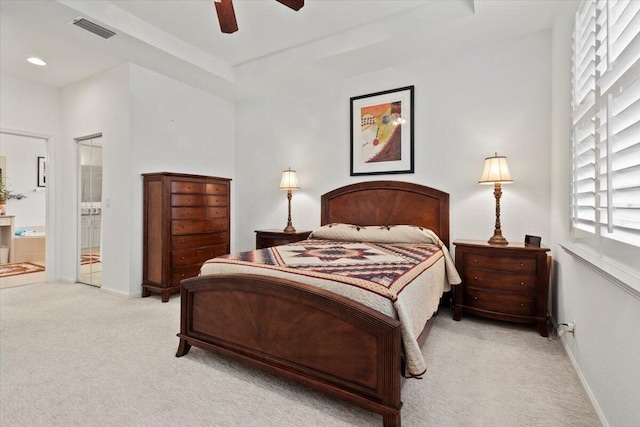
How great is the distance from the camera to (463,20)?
274cm

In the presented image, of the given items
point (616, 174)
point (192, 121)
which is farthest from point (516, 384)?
point (192, 121)

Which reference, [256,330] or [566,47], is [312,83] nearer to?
[566,47]

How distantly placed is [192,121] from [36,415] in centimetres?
354

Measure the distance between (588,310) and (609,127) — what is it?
999mm

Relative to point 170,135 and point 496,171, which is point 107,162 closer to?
point 170,135

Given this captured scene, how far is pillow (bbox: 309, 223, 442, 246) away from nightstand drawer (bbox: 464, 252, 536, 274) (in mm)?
292

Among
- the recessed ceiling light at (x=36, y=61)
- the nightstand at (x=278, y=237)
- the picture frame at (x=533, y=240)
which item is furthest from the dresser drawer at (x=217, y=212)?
the picture frame at (x=533, y=240)

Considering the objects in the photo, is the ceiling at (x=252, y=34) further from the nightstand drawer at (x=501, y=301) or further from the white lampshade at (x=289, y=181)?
the nightstand drawer at (x=501, y=301)

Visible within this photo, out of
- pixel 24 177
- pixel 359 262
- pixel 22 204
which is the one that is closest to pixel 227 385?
pixel 359 262

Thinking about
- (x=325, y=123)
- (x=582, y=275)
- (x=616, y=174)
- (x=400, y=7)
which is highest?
(x=400, y=7)

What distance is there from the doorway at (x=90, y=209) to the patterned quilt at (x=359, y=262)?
9.48ft

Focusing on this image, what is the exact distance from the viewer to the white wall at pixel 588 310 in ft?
4.03

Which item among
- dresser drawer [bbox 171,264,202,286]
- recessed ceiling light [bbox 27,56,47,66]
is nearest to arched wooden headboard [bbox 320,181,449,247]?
dresser drawer [bbox 171,264,202,286]

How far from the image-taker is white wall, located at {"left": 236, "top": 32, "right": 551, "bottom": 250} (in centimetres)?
294
